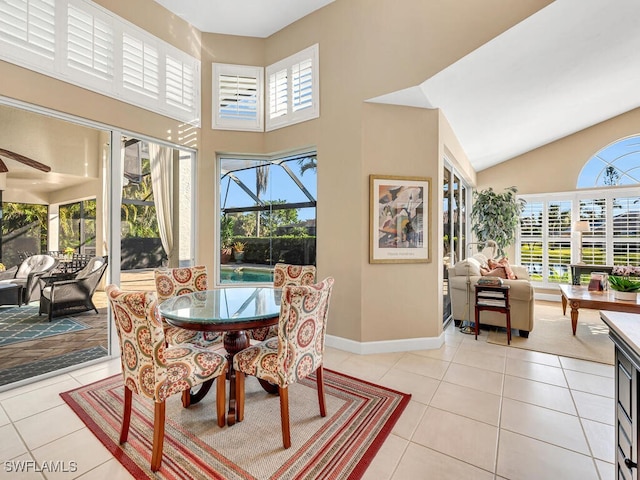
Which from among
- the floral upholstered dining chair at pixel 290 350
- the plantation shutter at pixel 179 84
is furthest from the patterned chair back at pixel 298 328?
the plantation shutter at pixel 179 84

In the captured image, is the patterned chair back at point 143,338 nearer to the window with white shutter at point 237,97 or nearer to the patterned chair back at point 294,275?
the patterned chair back at point 294,275

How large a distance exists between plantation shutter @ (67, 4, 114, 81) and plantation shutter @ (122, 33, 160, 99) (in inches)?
5.9

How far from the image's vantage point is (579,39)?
2.96 m

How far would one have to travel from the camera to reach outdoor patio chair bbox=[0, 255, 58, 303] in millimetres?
2705

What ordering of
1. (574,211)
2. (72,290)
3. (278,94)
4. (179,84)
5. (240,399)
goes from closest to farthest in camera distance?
(240,399) < (72,290) < (179,84) < (278,94) < (574,211)

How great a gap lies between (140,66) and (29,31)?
95cm

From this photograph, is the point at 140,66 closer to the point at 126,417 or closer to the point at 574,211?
the point at 126,417

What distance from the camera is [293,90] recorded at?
401cm

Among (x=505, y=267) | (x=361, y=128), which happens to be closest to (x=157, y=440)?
(x=361, y=128)

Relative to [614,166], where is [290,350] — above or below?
Answer: below

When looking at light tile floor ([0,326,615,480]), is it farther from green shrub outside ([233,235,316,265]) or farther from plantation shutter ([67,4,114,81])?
plantation shutter ([67,4,114,81])

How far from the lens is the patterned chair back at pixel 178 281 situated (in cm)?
294

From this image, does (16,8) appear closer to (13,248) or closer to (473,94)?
(13,248)

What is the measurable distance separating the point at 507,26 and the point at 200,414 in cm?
406
